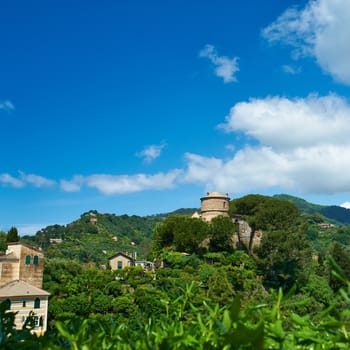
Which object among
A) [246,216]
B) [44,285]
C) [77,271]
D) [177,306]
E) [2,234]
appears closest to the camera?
[177,306]

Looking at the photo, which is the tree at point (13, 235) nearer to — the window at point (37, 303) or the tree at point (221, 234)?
the window at point (37, 303)

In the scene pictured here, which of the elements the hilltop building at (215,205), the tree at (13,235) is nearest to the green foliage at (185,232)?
the hilltop building at (215,205)

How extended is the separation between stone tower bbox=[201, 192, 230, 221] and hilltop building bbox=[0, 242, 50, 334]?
61.4 feet

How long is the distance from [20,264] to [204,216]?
2012cm

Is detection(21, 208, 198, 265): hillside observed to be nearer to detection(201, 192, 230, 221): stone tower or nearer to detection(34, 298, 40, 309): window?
detection(201, 192, 230, 221): stone tower

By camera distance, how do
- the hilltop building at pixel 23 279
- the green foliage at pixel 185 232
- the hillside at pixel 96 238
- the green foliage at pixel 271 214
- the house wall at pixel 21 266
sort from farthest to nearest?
the hillside at pixel 96 238
the green foliage at pixel 271 214
the green foliage at pixel 185 232
the house wall at pixel 21 266
the hilltop building at pixel 23 279

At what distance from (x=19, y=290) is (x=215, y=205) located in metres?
21.5

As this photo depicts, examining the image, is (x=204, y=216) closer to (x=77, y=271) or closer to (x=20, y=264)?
(x=77, y=271)

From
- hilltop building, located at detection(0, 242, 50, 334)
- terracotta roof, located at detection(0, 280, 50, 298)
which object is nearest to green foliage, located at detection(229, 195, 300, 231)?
hilltop building, located at detection(0, 242, 50, 334)

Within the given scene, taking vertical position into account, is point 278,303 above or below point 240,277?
above

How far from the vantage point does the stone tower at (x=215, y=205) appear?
135ft

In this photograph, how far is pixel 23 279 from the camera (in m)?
27.2

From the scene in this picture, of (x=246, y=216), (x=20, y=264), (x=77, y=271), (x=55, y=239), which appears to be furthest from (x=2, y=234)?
(x=55, y=239)

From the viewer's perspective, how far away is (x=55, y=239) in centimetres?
10112
